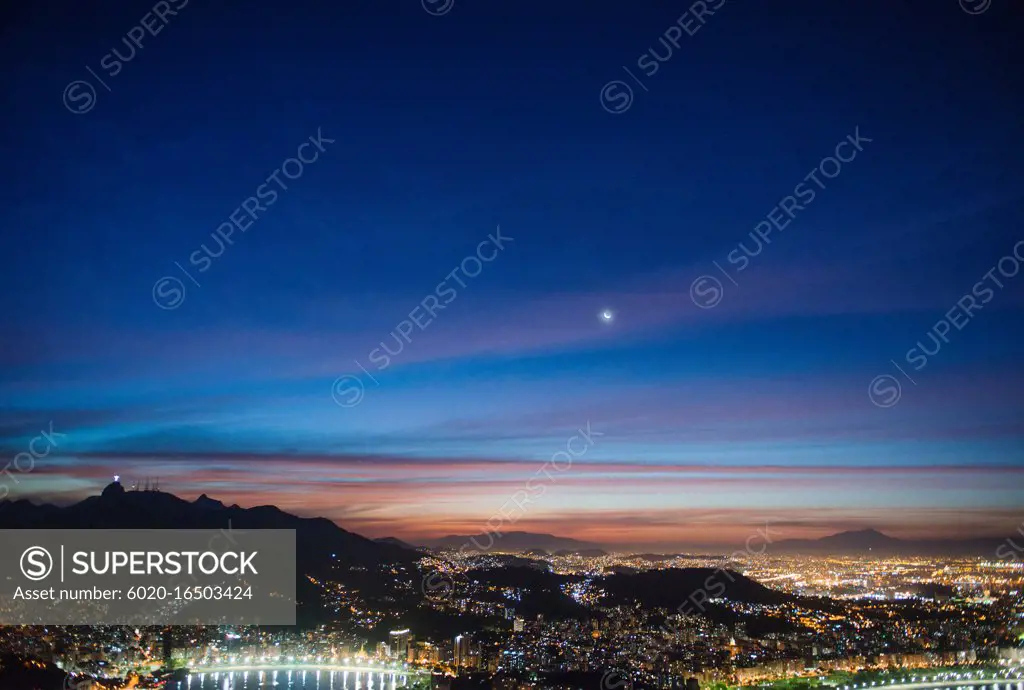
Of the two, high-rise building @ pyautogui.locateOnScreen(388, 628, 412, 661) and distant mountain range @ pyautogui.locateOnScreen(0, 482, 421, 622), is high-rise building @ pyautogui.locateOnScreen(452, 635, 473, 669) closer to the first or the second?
high-rise building @ pyautogui.locateOnScreen(388, 628, 412, 661)

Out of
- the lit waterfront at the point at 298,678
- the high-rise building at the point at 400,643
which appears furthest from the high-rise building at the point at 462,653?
the high-rise building at the point at 400,643

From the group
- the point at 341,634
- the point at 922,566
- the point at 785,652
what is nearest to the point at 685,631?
the point at 785,652

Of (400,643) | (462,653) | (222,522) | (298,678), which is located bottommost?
(298,678)

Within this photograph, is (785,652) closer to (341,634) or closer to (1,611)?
(341,634)

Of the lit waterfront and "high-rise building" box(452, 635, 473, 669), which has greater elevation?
"high-rise building" box(452, 635, 473, 669)

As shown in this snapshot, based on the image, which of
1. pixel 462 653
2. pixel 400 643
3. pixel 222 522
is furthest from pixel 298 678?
pixel 222 522

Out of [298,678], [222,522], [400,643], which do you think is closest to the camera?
[298,678]

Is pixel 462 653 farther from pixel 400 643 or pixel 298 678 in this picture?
pixel 298 678

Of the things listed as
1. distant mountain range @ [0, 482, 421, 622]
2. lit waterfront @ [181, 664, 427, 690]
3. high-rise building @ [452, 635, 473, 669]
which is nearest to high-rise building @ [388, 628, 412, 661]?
lit waterfront @ [181, 664, 427, 690]

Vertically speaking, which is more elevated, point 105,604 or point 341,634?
point 105,604
